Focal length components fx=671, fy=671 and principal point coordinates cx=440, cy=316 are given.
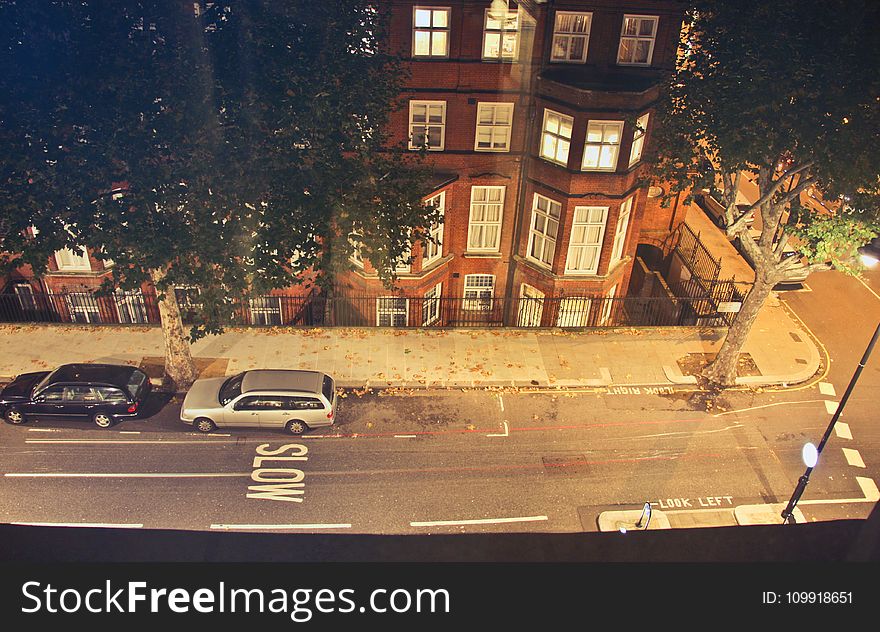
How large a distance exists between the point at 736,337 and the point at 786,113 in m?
7.94

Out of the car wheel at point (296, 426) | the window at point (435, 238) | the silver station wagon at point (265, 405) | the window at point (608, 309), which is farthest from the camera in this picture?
the window at point (608, 309)

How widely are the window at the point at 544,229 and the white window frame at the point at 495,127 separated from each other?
2.30m

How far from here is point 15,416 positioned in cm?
1950

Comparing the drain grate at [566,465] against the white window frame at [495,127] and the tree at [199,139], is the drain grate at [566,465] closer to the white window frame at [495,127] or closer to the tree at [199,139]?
the tree at [199,139]

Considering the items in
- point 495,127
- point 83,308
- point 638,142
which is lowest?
point 83,308

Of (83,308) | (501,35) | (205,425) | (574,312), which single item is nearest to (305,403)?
(205,425)

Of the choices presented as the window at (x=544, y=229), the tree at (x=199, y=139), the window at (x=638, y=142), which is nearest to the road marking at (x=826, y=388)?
the window at (x=638, y=142)

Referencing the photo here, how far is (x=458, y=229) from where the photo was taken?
26.0 m

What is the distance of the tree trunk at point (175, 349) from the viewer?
2070 centimetres

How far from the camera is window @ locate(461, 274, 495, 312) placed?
2773 cm

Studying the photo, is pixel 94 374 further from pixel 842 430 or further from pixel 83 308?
pixel 842 430

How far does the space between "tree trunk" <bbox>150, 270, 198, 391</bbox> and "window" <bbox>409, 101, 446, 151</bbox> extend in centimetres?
979

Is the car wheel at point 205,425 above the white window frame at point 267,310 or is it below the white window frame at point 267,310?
above

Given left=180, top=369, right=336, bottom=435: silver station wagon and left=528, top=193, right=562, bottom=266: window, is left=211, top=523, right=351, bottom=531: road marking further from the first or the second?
left=528, top=193, right=562, bottom=266: window
